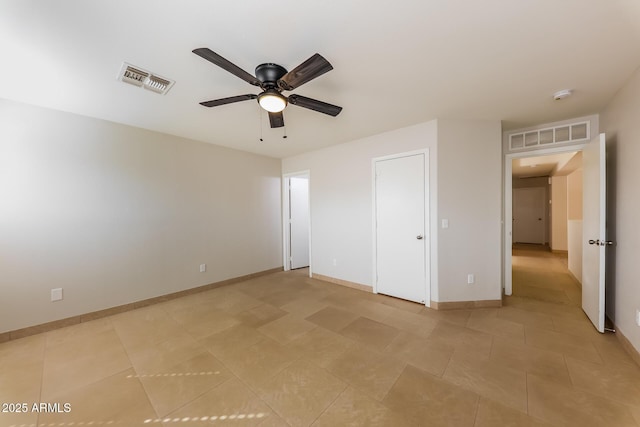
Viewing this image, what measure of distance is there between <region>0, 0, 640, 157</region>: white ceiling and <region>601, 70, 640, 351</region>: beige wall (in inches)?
9.6

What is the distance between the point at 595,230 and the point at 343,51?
126 inches

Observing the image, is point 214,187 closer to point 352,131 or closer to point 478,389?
point 352,131

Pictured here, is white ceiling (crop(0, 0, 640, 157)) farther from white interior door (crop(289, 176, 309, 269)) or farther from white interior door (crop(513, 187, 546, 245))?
white interior door (crop(513, 187, 546, 245))

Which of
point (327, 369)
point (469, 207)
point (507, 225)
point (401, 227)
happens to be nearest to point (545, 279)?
point (507, 225)

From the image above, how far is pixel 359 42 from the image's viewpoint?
1635 millimetres

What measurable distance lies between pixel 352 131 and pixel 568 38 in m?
2.22

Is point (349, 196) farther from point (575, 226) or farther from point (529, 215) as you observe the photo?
point (529, 215)

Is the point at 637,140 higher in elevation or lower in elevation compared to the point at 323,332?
higher

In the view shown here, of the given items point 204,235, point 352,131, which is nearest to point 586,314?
point 352,131

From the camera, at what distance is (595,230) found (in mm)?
2469

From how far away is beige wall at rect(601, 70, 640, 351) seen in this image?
6.61 feet

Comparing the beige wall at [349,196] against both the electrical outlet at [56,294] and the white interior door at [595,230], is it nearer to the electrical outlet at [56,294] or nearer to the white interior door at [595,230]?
the white interior door at [595,230]

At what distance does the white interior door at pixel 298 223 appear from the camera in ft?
17.0

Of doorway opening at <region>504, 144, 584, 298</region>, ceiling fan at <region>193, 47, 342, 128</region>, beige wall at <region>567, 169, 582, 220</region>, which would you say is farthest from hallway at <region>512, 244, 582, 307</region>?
ceiling fan at <region>193, 47, 342, 128</region>
